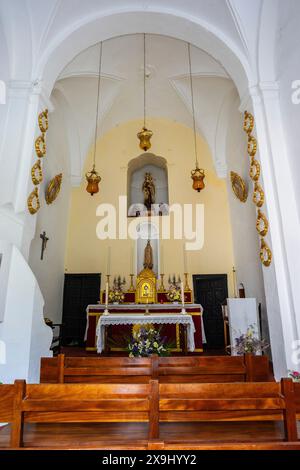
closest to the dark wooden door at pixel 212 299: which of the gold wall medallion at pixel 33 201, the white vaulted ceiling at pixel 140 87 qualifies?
the white vaulted ceiling at pixel 140 87

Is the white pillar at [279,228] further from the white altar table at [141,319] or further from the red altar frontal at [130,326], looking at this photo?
the red altar frontal at [130,326]

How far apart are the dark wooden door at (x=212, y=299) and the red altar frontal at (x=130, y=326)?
1.75m

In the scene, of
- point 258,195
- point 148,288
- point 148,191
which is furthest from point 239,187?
point 148,191

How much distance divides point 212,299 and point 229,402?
7.78 m

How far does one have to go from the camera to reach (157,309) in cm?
704

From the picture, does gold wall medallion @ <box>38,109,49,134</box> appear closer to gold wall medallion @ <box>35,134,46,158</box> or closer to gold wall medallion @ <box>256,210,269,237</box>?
gold wall medallion @ <box>35,134,46,158</box>

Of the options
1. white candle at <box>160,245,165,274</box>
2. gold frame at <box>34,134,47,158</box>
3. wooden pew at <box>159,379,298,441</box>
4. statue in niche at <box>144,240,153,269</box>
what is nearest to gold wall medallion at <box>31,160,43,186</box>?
gold frame at <box>34,134,47,158</box>

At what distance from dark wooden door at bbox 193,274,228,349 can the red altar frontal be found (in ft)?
5.75

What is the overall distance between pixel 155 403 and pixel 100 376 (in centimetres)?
113

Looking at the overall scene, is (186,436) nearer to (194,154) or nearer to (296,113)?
(296,113)

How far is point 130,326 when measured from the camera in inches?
283

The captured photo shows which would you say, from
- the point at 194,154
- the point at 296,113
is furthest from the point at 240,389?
the point at 194,154

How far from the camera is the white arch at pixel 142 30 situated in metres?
5.22

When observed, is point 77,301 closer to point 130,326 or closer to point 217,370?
point 130,326
